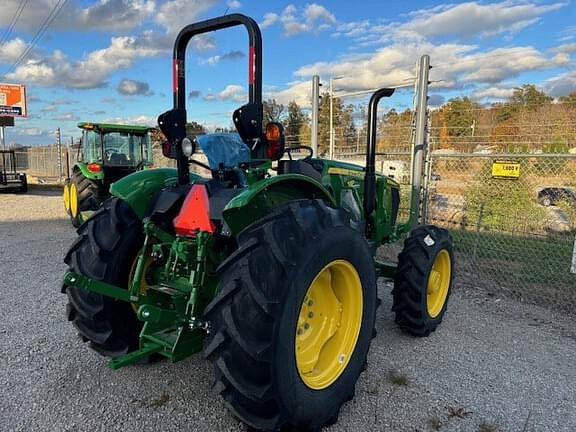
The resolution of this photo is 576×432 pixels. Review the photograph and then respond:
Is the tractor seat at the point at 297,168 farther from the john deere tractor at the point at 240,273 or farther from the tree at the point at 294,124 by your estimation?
the tree at the point at 294,124

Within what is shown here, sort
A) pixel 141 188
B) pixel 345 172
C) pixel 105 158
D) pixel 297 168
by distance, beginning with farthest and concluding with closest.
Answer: pixel 105 158 → pixel 345 172 → pixel 297 168 → pixel 141 188

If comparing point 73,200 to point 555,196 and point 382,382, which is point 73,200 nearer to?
point 382,382

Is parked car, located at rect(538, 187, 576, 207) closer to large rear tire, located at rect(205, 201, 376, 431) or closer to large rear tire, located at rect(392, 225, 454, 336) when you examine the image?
large rear tire, located at rect(392, 225, 454, 336)

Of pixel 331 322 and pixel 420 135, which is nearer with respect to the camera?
pixel 331 322

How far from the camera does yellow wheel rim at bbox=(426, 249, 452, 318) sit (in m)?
4.21

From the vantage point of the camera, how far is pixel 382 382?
321cm

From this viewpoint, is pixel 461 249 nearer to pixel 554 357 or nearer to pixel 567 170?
pixel 567 170

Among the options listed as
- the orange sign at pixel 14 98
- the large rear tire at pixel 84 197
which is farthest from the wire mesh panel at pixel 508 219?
the orange sign at pixel 14 98

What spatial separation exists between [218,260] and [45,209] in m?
11.9

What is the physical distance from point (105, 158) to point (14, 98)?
63.3 ft

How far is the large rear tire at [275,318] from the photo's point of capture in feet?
7.11

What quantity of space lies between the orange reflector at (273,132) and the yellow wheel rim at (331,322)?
89cm

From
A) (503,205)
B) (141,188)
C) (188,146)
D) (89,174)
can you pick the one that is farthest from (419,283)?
(89,174)

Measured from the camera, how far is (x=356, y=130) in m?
7.94
